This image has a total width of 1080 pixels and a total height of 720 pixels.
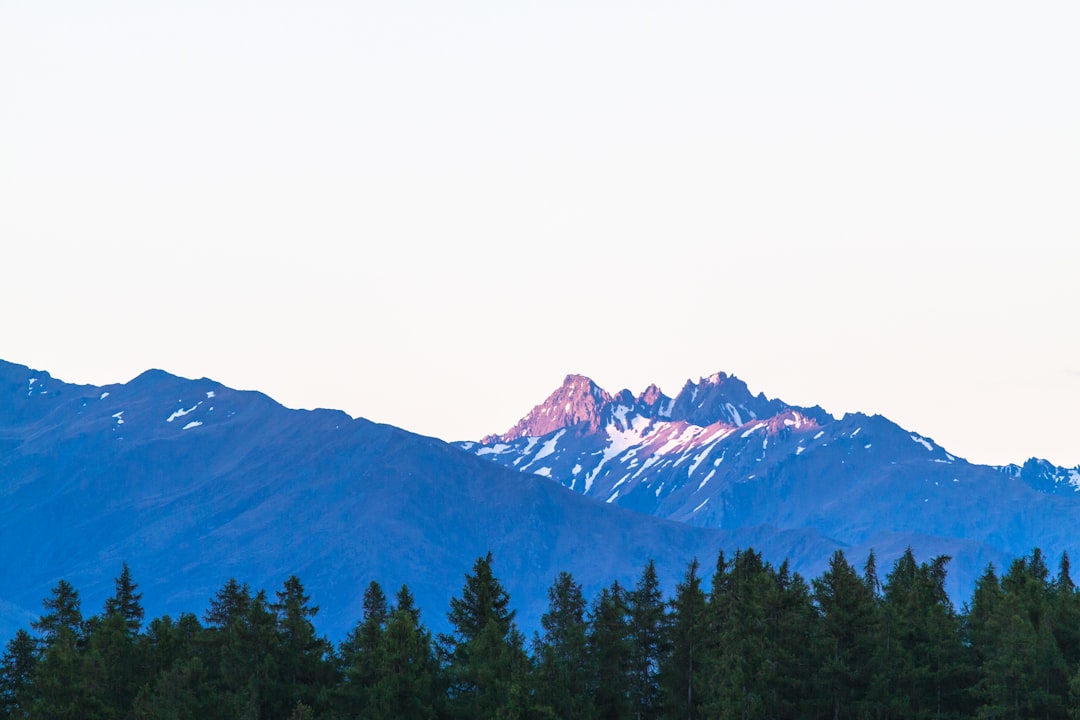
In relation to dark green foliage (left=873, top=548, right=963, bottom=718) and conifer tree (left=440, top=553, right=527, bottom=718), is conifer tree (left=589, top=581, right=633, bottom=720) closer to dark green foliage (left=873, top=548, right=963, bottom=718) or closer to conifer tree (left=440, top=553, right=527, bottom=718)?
conifer tree (left=440, top=553, right=527, bottom=718)

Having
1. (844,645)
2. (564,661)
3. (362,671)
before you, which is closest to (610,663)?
(564,661)

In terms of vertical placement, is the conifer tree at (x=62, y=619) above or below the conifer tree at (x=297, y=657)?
above

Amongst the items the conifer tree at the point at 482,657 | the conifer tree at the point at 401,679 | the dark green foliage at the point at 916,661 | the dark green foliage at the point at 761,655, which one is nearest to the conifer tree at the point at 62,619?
the conifer tree at the point at 401,679

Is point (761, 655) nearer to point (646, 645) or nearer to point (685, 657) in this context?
point (685, 657)

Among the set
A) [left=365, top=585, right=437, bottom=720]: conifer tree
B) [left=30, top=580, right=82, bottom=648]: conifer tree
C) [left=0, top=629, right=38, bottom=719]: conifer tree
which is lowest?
[left=365, top=585, right=437, bottom=720]: conifer tree

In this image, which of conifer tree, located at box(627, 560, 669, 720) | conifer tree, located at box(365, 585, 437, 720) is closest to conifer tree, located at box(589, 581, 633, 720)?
conifer tree, located at box(627, 560, 669, 720)

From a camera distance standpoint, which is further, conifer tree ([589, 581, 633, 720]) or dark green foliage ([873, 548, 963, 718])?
conifer tree ([589, 581, 633, 720])

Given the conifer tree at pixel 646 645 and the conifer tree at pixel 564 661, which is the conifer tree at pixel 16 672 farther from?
the conifer tree at pixel 646 645

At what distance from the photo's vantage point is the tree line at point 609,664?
335ft

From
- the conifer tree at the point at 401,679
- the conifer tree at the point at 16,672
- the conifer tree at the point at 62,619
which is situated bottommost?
the conifer tree at the point at 401,679

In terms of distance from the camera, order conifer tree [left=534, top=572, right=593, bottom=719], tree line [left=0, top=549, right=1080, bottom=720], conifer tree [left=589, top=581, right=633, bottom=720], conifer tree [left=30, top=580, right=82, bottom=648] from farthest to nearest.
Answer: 1. conifer tree [left=30, top=580, right=82, bottom=648]
2. conifer tree [left=589, top=581, right=633, bottom=720]
3. tree line [left=0, top=549, right=1080, bottom=720]
4. conifer tree [left=534, top=572, right=593, bottom=719]

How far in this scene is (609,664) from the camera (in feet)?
352

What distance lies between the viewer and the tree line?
10219cm

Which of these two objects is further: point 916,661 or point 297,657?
point 297,657
